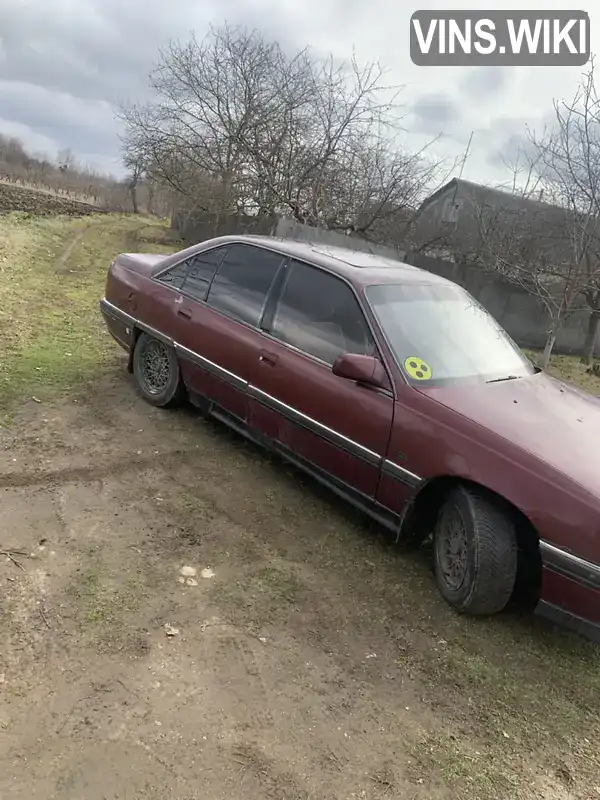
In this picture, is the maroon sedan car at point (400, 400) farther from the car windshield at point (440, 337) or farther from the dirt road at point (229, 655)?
the dirt road at point (229, 655)

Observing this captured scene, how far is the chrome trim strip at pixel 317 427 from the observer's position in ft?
11.8

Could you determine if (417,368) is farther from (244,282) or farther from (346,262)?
(244,282)

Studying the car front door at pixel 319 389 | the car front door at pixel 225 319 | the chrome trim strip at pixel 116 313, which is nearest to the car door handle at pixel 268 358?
the car front door at pixel 319 389

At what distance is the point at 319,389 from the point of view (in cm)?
385

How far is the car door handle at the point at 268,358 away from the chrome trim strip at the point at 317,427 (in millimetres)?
200

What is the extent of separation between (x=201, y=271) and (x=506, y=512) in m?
3.08

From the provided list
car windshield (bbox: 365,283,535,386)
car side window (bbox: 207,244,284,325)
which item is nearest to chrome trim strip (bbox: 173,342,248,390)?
car side window (bbox: 207,244,284,325)

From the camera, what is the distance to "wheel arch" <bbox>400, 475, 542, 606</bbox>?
3.08 meters

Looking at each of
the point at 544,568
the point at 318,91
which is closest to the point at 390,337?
→ the point at 544,568

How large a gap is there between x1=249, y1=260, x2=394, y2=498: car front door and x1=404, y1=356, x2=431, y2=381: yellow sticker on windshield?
7.5 inches

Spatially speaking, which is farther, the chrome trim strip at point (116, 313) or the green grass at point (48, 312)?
the green grass at point (48, 312)

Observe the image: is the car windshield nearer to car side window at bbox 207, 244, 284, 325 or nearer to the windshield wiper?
the windshield wiper

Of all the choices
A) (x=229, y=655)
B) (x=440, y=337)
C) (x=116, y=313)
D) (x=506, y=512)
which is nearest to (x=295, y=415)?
(x=440, y=337)

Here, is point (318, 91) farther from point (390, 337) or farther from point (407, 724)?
point (407, 724)
